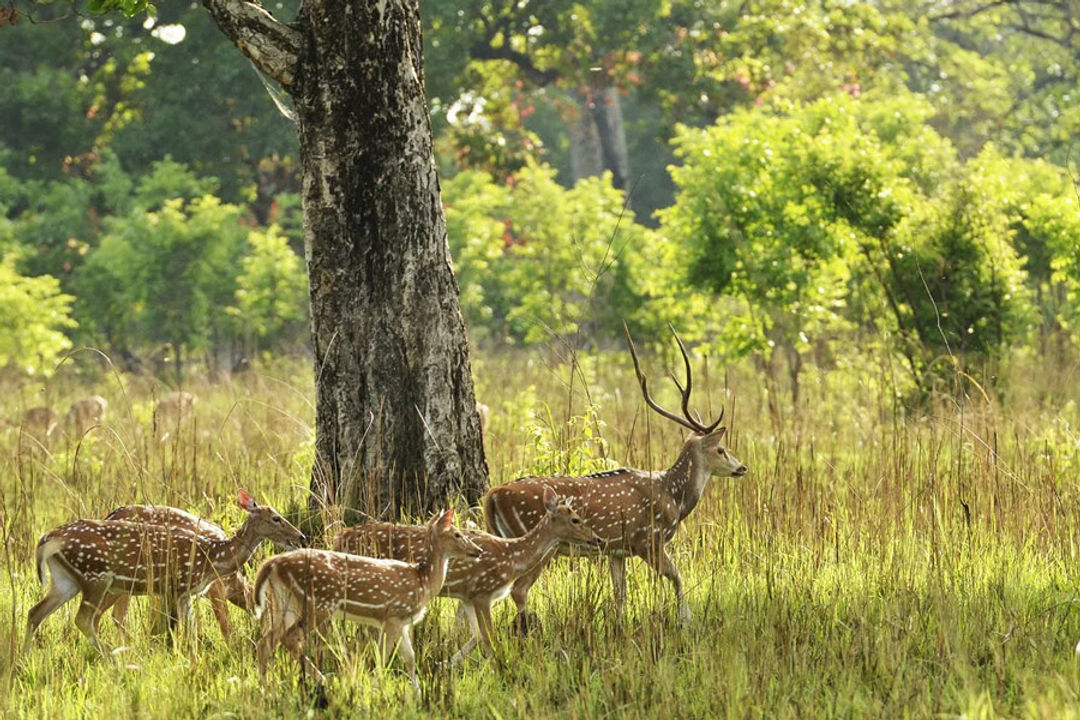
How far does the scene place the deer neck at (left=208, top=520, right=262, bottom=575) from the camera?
6.04 meters

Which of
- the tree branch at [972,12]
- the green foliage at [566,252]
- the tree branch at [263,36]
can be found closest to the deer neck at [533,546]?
the tree branch at [263,36]

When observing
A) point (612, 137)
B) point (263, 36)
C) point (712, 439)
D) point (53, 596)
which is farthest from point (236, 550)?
point (612, 137)

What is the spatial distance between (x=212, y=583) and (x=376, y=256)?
2.60 metres

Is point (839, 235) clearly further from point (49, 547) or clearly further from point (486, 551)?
point (49, 547)

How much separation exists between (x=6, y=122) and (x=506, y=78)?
28.9 feet

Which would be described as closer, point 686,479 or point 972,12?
point 686,479

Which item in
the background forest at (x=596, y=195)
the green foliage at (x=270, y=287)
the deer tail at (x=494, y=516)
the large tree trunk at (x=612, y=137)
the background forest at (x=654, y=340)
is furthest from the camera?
the large tree trunk at (x=612, y=137)

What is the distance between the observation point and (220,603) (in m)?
6.18

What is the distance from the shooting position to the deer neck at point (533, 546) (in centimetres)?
582

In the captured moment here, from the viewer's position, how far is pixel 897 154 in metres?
17.5

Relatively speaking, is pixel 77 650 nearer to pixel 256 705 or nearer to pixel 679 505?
pixel 256 705

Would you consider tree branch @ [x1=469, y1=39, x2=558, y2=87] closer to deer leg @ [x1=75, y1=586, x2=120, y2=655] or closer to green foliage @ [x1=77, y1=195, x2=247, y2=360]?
green foliage @ [x1=77, y1=195, x2=247, y2=360]

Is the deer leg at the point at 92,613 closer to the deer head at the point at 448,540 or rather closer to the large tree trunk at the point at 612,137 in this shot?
the deer head at the point at 448,540

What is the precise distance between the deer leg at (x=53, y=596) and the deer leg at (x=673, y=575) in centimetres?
238
